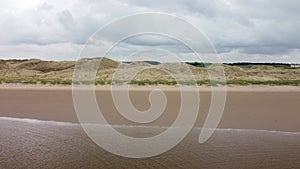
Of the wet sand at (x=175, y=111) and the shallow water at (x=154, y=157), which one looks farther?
the wet sand at (x=175, y=111)

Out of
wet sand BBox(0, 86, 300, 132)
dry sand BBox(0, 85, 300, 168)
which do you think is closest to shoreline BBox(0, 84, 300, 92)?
wet sand BBox(0, 86, 300, 132)

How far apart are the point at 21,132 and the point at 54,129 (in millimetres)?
1089

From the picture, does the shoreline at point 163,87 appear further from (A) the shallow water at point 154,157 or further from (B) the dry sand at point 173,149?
(A) the shallow water at point 154,157

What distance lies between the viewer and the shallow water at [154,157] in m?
8.92

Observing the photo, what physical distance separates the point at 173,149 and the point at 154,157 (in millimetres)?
1044

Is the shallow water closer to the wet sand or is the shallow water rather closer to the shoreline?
the wet sand

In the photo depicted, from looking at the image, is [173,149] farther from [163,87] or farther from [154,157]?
[163,87]

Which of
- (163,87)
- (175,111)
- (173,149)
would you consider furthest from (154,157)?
(163,87)

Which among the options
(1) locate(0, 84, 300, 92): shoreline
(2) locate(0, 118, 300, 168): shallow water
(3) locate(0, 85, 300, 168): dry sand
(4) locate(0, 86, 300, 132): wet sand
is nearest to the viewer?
(2) locate(0, 118, 300, 168): shallow water

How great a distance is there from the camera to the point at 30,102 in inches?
866

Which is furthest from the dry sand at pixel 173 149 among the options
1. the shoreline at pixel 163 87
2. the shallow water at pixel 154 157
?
the shoreline at pixel 163 87

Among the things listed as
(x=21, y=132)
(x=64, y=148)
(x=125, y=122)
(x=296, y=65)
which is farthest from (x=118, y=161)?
(x=296, y=65)

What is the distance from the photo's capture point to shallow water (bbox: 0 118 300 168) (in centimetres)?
892

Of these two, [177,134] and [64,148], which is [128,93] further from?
[64,148]
